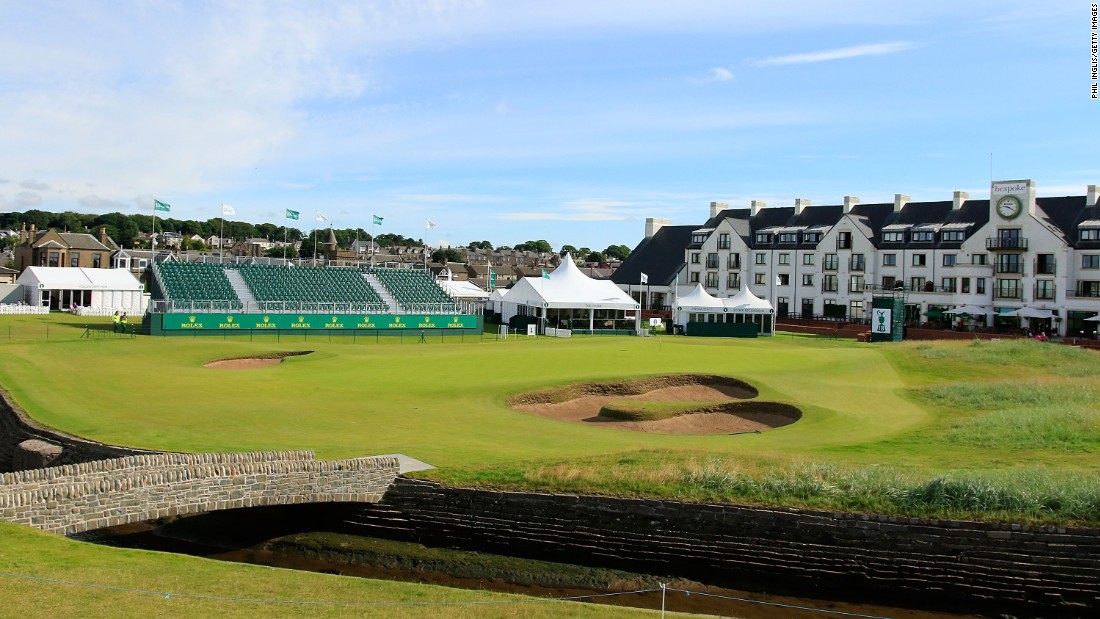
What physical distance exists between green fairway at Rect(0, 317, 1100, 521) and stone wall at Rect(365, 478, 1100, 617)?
1.98ft

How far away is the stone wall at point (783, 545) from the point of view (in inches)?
A: 768

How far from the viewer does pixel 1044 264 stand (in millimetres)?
81000

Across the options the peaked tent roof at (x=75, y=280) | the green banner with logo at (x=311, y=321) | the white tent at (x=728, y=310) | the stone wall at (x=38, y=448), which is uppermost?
the peaked tent roof at (x=75, y=280)

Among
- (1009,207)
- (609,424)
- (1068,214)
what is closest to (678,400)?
(609,424)

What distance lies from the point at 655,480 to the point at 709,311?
60.4 meters

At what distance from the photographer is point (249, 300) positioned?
2867 inches

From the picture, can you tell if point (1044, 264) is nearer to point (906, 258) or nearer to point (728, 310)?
point (906, 258)

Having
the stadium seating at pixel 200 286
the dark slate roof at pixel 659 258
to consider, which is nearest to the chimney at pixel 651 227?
the dark slate roof at pixel 659 258

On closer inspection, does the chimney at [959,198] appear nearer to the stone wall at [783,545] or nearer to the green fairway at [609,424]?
the green fairway at [609,424]

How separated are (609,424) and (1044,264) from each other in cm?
6077

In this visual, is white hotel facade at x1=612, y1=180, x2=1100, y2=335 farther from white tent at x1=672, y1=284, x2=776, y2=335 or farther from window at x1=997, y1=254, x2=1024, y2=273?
white tent at x1=672, y1=284, x2=776, y2=335

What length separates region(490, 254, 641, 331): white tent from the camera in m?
77.6

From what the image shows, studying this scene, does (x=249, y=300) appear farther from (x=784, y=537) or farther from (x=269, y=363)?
(x=784, y=537)

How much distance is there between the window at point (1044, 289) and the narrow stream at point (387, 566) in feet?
231
